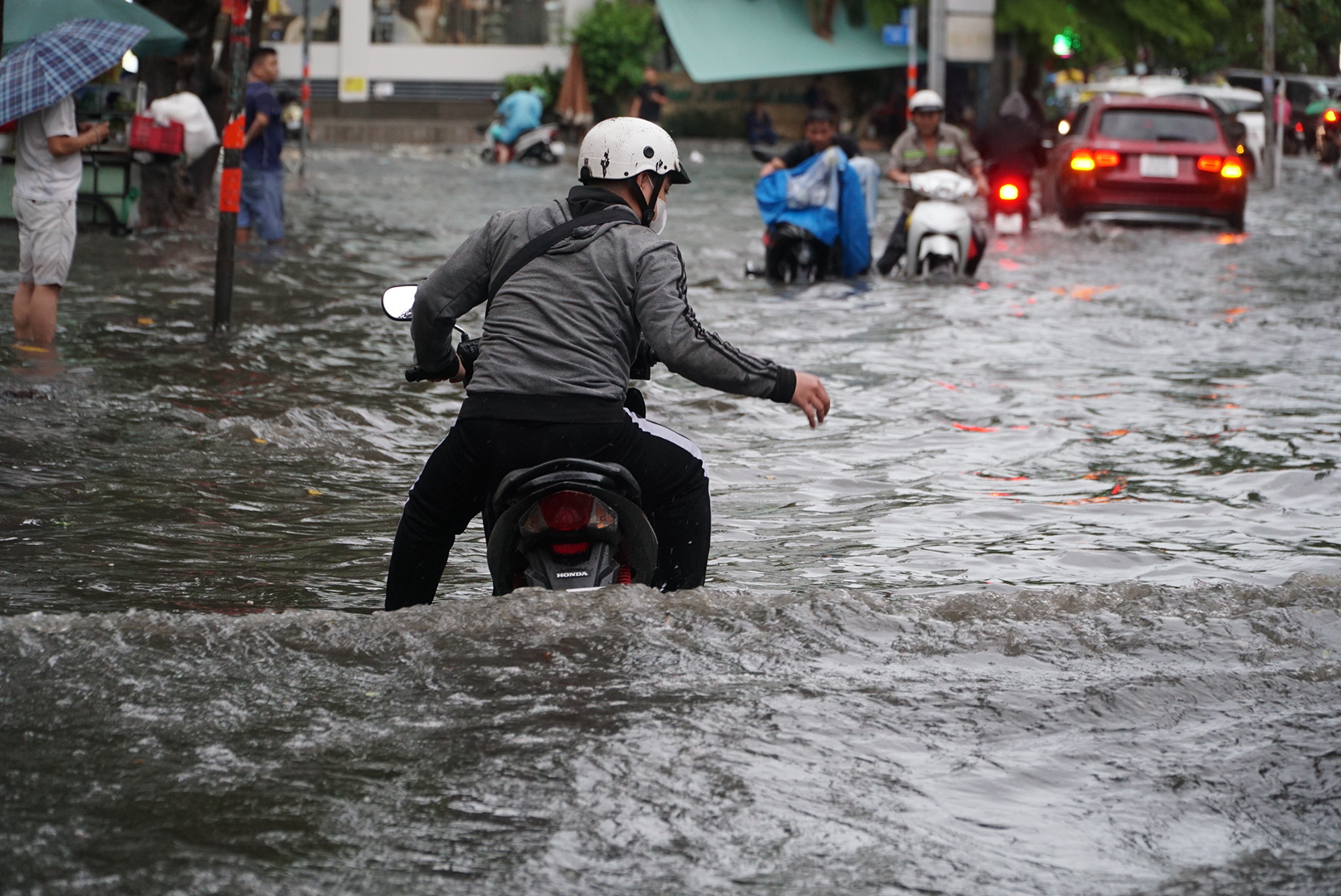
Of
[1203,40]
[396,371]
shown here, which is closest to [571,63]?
[1203,40]

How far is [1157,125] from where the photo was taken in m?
20.4

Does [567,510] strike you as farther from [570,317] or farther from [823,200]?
[823,200]

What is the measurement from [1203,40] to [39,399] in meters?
30.6

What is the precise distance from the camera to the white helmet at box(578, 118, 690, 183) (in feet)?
16.1

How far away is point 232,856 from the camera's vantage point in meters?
3.63

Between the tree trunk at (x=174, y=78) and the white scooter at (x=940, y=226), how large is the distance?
7634 millimetres

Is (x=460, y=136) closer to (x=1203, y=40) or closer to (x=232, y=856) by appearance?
(x=1203, y=40)

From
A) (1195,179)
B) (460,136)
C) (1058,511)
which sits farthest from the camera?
(460,136)

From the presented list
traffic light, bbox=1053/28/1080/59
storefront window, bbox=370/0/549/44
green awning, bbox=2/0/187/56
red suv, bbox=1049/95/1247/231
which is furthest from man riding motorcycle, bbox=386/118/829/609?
storefront window, bbox=370/0/549/44

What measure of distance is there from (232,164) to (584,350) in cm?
713

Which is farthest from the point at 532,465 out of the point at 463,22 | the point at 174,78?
the point at 463,22

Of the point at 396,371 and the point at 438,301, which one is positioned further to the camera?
the point at 396,371

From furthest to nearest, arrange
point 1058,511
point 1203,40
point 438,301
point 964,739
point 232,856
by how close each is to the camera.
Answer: point 1203,40, point 1058,511, point 438,301, point 964,739, point 232,856

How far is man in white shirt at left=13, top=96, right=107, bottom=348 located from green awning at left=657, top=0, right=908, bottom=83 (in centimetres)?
3100
